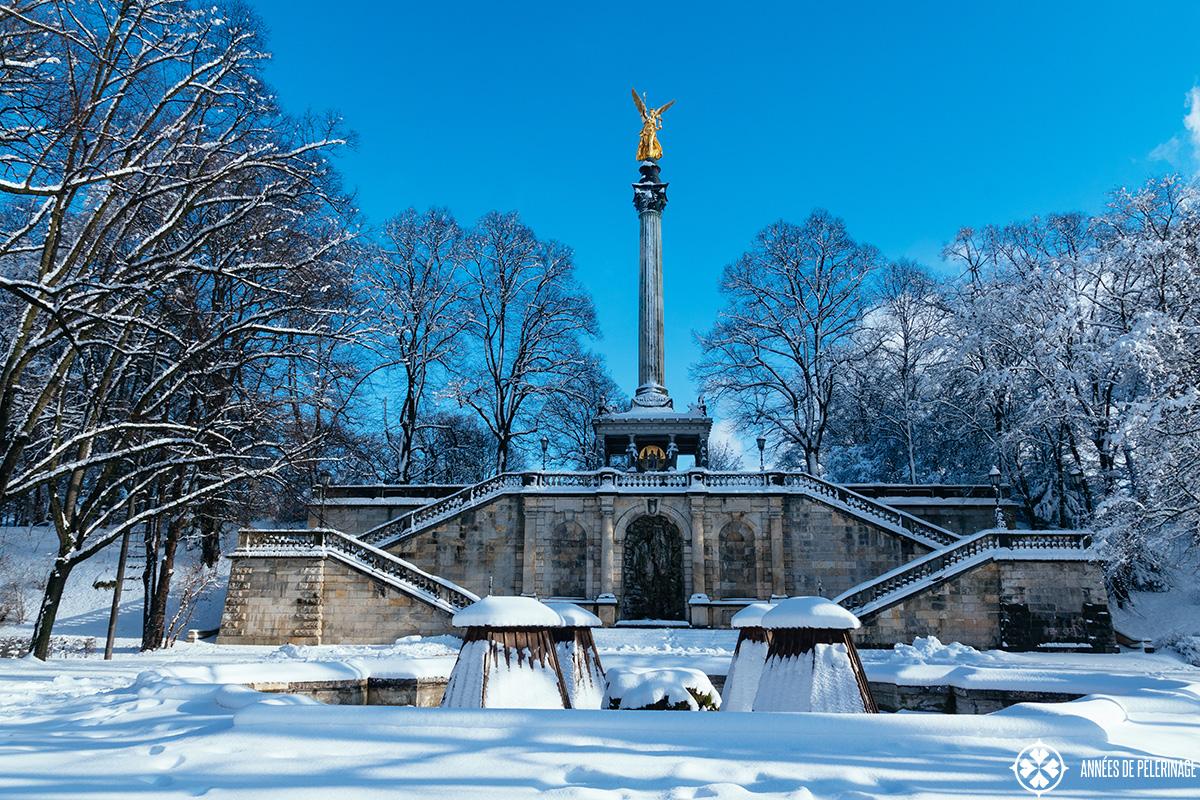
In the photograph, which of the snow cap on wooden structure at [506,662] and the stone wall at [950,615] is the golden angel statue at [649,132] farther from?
the snow cap on wooden structure at [506,662]

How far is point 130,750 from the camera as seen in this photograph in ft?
13.9

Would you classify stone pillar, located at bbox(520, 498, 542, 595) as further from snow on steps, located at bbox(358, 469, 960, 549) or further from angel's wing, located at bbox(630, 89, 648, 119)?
angel's wing, located at bbox(630, 89, 648, 119)

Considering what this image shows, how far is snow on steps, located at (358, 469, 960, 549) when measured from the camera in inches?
898

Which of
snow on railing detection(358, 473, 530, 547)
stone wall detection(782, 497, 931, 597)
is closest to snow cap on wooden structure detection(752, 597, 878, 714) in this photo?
stone wall detection(782, 497, 931, 597)

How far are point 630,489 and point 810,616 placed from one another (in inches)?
663

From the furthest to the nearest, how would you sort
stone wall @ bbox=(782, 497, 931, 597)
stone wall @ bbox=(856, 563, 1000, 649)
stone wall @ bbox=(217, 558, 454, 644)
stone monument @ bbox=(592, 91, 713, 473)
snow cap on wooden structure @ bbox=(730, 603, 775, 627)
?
stone monument @ bbox=(592, 91, 713, 473) < stone wall @ bbox=(782, 497, 931, 597) < stone wall @ bbox=(217, 558, 454, 644) < stone wall @ bbox=(856, 563, 1000, 649) < snow cap on wooden structure @ bbox=(730, 603, 775, 627)

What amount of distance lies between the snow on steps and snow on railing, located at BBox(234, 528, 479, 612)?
2.41 m

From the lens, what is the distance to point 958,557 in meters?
19.6

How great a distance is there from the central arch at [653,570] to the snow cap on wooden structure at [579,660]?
48.0 feet

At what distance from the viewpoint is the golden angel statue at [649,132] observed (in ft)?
118

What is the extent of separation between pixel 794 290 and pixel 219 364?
77.9 ft

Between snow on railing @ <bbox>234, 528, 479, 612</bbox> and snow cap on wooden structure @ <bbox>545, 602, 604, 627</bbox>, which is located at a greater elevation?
snow on railing @ <bbox>234, 528, 479, 612</bbox>

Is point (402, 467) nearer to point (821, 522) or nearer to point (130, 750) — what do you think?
point (821, 522)

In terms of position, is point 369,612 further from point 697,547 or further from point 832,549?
point 832,549
